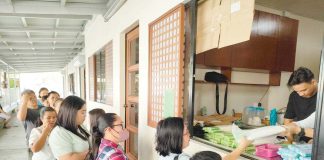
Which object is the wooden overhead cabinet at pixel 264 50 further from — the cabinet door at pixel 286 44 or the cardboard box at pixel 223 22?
the cardboard box at pixel 223 22

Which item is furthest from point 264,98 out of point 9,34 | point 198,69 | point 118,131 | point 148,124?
point 9,34

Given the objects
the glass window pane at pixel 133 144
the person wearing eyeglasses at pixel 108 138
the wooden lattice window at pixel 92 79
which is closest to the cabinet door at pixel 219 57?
the person wearing eyeglasses at pixel 108 138

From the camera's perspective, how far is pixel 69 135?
5.13 ft

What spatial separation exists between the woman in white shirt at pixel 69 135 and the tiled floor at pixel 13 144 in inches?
144

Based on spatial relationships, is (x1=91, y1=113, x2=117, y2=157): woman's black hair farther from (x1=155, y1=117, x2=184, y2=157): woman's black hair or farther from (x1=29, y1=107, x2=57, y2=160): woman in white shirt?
(x1=29, y1=107, x2=57, y2=160): woman in white shirt

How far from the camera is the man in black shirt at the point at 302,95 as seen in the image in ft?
5.74

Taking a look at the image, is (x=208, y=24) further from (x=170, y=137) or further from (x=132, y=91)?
(x=132, y=91)

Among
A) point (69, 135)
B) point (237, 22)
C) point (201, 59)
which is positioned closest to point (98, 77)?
point (201, 59)

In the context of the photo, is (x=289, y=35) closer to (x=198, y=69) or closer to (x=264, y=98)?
(x=264, y=98)

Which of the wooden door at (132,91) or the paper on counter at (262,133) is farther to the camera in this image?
the wooden door at (132,91)

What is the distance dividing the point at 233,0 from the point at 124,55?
90.0 inches

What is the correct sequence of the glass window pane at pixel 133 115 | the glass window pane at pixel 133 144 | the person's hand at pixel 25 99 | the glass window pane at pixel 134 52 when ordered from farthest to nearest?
the glass window pane at pixel 133 144
the glass window pane at pixel 133 115
the glass window pane at pixel 134 52
the person's hand at pixel 25 99

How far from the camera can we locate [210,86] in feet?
9.03

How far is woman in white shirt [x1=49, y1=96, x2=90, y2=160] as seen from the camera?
1489 millimetres
